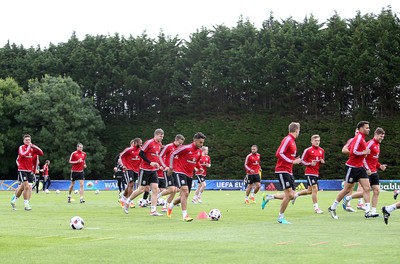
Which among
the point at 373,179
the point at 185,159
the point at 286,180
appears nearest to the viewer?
the point at 286,180

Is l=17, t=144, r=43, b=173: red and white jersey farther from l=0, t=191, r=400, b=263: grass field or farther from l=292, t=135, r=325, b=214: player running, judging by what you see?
l=292, t=135, r=325, b=214: player running

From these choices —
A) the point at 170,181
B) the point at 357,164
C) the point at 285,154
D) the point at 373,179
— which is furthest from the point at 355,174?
the point at 170,181

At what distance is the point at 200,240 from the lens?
14.2 meters

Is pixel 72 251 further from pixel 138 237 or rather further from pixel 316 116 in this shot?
pixel 316 116

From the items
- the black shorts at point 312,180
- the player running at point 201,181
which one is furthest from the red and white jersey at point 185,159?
the player running at point 201,181

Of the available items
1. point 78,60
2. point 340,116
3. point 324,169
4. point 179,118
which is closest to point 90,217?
point 324,169

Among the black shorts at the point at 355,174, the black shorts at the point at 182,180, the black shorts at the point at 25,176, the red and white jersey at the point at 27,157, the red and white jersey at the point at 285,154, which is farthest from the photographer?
the red and white jersey at the point at 27,157

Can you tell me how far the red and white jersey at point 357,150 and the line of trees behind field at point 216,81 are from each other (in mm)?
40973

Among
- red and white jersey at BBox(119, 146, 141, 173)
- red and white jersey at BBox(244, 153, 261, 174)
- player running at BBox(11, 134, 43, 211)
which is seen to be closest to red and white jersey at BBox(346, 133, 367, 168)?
red and white jersey at BBox(119, 146, 141, 173)

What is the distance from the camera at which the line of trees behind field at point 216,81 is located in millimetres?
63781

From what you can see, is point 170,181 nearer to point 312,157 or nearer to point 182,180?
point 182,180

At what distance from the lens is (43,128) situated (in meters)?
68.0

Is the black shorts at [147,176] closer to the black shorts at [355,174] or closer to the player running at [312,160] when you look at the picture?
the player running at [312,160]

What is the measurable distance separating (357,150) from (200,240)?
303 inches
